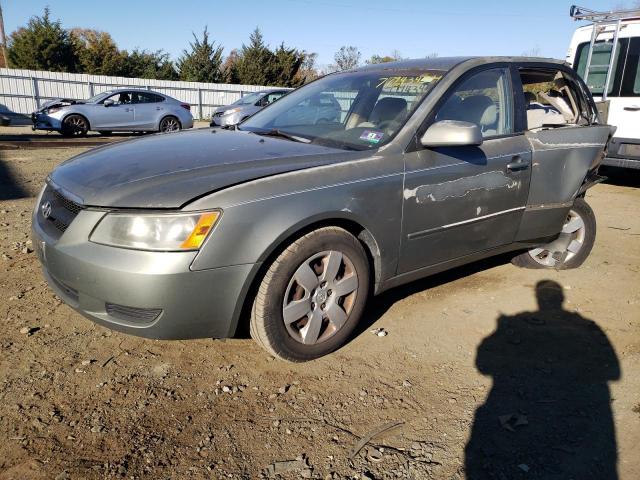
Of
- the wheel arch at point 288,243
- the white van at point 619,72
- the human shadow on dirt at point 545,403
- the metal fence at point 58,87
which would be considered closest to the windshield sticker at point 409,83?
the wheel arch at point 288,243

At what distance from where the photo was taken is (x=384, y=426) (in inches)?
93.4

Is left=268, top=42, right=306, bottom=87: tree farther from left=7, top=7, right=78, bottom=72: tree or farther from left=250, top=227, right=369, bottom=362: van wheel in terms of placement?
left=250, top=227, right=369, bottom=362: van wheel

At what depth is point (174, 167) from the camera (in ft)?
8.79

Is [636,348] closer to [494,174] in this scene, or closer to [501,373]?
[501,373]

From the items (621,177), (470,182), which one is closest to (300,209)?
(470,182)

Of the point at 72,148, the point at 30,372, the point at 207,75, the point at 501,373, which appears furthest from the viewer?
the point at 207,75

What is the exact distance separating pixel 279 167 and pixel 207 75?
120 feet

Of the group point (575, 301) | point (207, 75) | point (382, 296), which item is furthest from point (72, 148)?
point (207, 75)

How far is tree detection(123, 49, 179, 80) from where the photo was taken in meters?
38.0

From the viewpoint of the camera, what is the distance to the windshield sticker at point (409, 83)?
332 centimetres

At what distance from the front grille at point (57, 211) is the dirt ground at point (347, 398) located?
2.34ft

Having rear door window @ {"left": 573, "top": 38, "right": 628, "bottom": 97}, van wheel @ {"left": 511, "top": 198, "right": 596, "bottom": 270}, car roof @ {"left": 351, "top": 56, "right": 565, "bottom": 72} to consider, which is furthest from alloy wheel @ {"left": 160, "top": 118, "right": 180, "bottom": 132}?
van wheel @ {"left": 511, "top": 198, "right": 596, "bottom": 270}

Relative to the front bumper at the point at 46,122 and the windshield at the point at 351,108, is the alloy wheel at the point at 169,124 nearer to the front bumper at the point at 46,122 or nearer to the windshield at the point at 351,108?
the front bumper at the point at 46,122

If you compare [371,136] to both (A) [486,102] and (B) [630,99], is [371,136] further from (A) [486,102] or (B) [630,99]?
(B) [630,99]
